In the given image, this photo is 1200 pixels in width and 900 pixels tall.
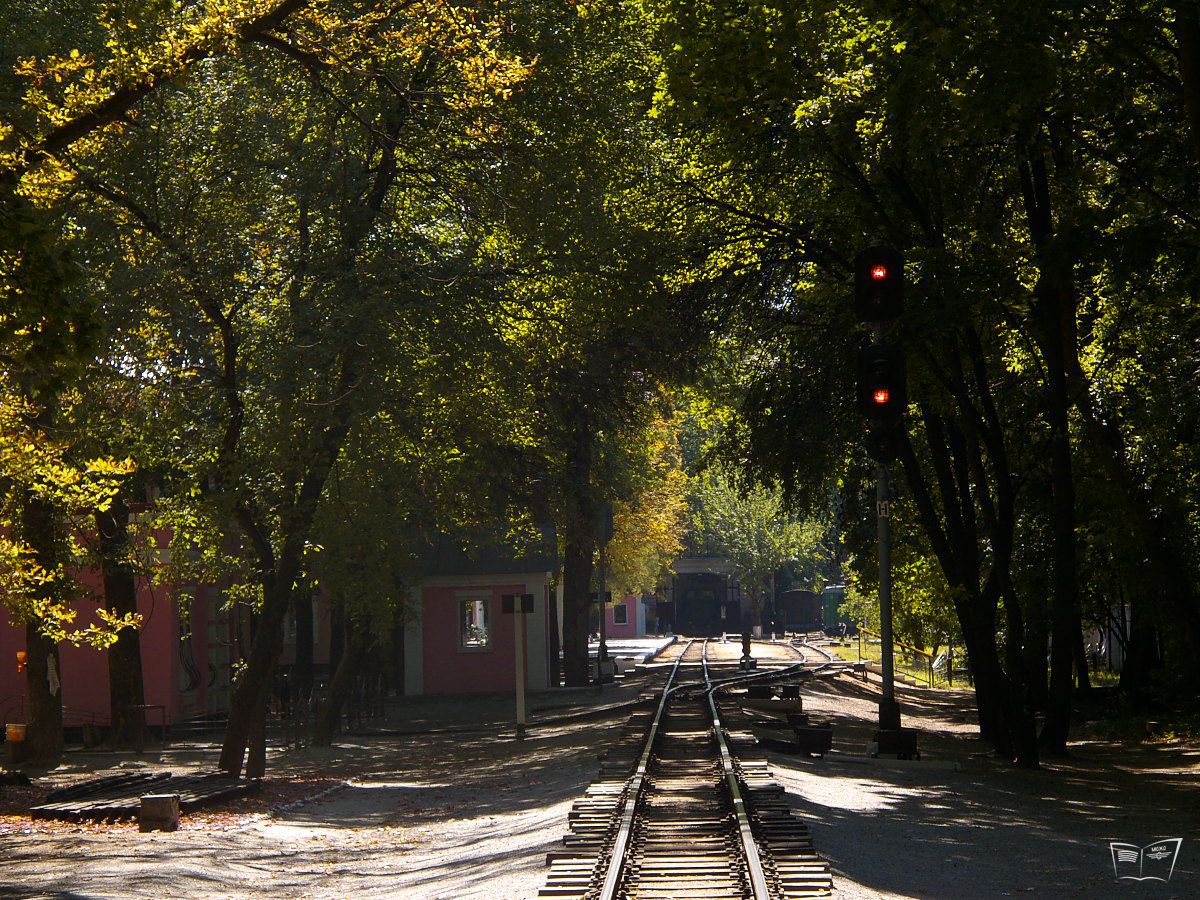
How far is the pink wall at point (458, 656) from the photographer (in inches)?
1614

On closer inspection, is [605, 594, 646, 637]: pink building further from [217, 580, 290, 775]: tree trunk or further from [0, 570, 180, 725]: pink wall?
[217, 580, 290, 775]: tree trunk

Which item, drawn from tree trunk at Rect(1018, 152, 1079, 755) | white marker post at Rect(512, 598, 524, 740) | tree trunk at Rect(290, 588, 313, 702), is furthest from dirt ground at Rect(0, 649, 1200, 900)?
tree trunk at Rect(290, 588, 313, 702)

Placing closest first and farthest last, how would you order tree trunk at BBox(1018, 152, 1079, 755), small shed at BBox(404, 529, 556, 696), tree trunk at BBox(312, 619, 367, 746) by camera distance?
tree trunk at BBox(1018, 152, 1079, 755) → tree trunk at BBox(312, 619, 367, 746) → small shed at BBox(404, 529, 556, 696)

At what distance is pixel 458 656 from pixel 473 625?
112 cm

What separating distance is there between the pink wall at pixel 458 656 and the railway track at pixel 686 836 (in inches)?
931

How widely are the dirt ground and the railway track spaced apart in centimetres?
28

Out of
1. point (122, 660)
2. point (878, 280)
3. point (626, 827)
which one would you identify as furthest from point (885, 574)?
point (122, 660)

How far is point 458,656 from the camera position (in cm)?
4112

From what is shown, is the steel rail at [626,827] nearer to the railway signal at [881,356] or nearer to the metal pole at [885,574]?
the metal pole at [885,574]

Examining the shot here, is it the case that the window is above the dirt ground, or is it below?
above

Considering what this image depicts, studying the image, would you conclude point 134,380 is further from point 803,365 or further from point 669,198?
point 803,365

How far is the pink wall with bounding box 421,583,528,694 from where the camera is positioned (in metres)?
41.0

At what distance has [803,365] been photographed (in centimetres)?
2381

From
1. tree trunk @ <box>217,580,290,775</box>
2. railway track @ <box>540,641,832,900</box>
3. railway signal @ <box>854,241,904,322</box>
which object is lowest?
railway track @ <box>540,641,832,900</box>
